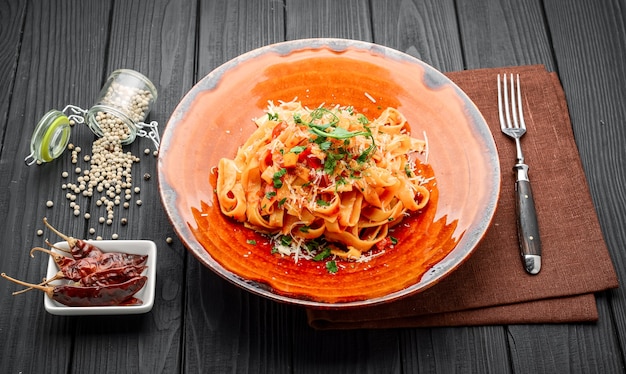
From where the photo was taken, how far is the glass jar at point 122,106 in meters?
4.10

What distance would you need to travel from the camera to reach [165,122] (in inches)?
170

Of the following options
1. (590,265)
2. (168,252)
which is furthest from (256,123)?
(590,265)

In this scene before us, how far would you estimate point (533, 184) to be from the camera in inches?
156

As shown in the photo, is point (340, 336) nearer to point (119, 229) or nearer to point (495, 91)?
point (119, 229)

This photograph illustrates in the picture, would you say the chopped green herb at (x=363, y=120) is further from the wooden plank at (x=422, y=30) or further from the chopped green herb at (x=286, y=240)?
the wooden plank at (x=422, y=30)

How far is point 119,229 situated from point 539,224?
2444 millimetres

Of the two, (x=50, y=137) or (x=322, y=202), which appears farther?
(x=50, y=137)

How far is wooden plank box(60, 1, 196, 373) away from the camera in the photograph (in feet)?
11.7

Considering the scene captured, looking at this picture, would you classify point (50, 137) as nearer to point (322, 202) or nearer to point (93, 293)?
point (93, 293)

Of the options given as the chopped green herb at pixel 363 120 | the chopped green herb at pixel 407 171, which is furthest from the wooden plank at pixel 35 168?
the chopped green herb at pixel 407 171

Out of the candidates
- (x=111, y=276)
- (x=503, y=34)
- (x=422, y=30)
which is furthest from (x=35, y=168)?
(x=503, y=34)

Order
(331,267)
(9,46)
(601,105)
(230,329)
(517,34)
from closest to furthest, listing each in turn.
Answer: (331,267) < (230,329) < (601,105) < (9,46) < (517,34)

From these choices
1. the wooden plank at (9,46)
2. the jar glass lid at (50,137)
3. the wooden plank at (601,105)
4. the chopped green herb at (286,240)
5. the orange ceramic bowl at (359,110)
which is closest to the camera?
the orange ceramic bowl at (359,110)

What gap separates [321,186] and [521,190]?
47.4 inches
